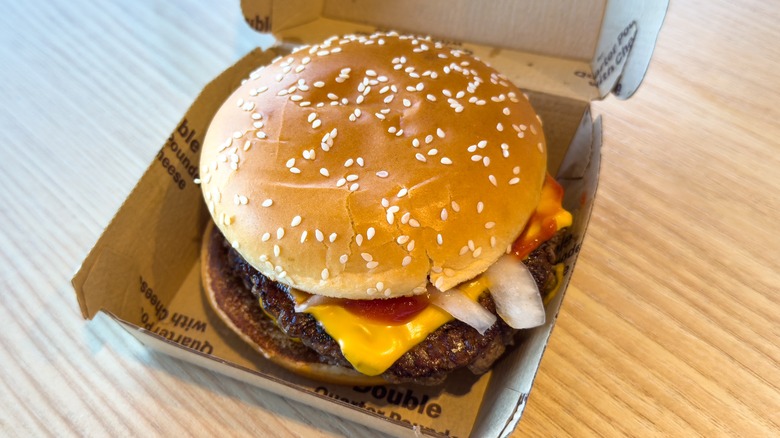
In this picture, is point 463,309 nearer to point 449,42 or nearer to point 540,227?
point 540,227

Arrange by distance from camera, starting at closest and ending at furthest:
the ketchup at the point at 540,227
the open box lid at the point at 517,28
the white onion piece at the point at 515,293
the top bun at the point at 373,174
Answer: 1. the top bun at the point at 373,174
2. the white onion piece at the point at 515,293
3. the ketchup at the point at 540,227
4. the open box lid at the point at 517,28

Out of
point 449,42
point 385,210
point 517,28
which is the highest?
point 517,28

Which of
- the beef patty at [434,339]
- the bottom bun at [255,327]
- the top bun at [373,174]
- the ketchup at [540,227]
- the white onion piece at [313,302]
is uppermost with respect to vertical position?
the top bun at [373,174]

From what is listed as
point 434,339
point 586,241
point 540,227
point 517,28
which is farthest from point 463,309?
point 517,28

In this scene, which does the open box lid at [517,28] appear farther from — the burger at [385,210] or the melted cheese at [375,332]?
the melted cheese at [375,332]

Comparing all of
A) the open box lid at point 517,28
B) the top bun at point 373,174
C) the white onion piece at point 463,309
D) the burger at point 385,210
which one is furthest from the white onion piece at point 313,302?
the open box lid at point 517,28

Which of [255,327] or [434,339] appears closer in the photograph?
[434,339]

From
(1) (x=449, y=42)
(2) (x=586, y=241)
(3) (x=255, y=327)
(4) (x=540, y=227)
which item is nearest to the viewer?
(4) (x=540, y=227)

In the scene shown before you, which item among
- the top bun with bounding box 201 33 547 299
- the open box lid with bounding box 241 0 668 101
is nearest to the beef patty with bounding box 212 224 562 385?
the top bun with bounding box 201 33 547 299
